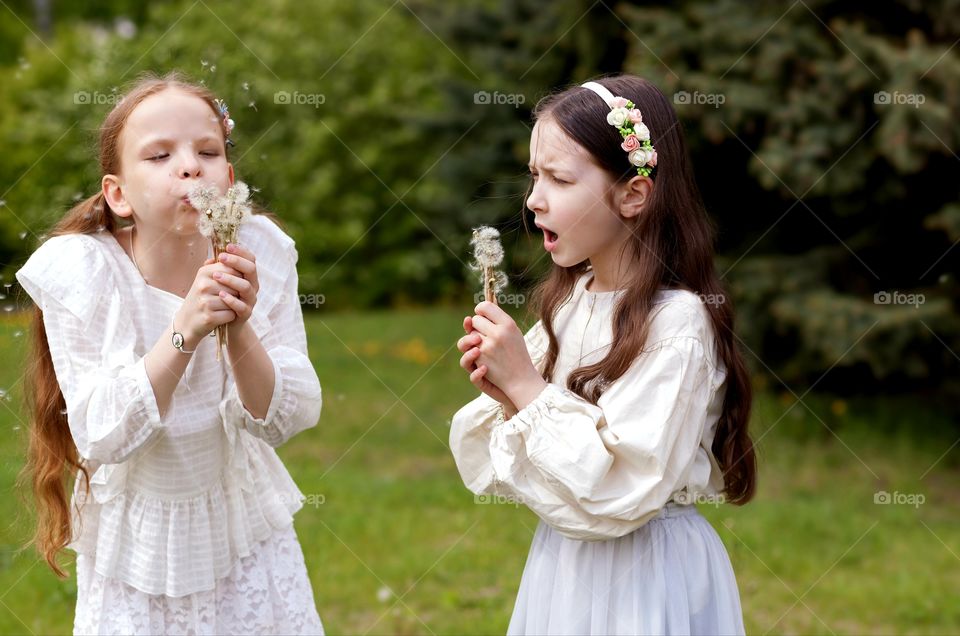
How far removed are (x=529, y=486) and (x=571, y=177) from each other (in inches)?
25.9

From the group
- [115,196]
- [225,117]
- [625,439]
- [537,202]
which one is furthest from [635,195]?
[115,196]

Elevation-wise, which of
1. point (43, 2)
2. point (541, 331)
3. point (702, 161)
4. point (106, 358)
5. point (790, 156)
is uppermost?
point (43, 2)

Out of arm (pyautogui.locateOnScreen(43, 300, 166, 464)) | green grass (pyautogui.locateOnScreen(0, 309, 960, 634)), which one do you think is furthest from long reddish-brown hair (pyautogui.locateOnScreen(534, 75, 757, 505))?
green grass (pyautogui.locateOnScreen(0, 309, 960, 634))

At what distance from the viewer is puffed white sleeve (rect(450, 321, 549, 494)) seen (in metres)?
2.38

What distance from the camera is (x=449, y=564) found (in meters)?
4.52

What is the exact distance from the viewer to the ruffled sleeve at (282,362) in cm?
230

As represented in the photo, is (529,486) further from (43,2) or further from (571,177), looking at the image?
(43,2)

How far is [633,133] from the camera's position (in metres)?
2.23

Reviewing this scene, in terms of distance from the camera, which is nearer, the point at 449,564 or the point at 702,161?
the point at 449,564

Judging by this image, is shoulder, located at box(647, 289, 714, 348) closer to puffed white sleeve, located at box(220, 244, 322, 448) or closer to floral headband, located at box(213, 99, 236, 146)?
puffed white sleeve, located at box(220, 244, 322, 448)

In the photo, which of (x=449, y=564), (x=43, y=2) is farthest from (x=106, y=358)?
(x=43, y=2)

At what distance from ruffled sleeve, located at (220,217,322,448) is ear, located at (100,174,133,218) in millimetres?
314

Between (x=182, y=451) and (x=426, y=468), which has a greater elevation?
(x=426, y=468)

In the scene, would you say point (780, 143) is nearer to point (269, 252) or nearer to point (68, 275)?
point (269, 252)
